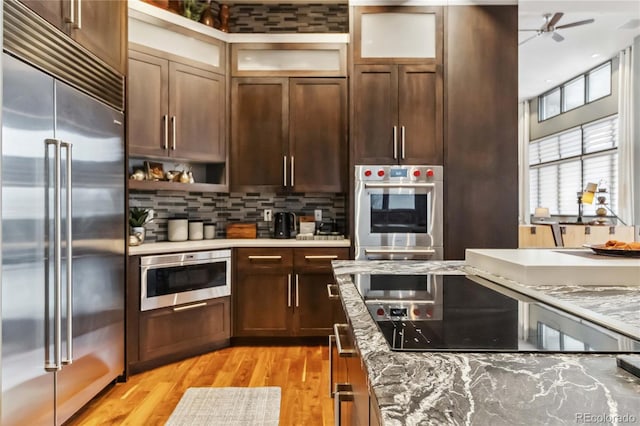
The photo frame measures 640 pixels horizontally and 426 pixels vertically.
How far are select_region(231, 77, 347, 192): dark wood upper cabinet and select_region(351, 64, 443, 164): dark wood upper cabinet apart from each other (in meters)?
0.30

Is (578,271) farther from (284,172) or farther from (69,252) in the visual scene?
(284,172)

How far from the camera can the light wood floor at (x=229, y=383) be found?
2.29 meters

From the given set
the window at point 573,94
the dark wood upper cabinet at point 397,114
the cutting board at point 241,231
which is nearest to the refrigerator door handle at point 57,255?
the cutting board at point 241,231

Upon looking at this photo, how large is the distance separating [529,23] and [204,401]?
17.5 ft

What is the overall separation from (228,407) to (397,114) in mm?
2499

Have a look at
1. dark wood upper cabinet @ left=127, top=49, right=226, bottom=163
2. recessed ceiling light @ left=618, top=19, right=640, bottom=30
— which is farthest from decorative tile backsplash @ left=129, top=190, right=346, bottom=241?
recessed ceiling light @ left=618, top=19, right=640, bottom=30

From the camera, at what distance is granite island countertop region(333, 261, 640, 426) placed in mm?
501

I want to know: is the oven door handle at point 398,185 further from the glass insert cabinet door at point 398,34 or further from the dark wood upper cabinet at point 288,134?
the glass insert cabinet door at point 398,34

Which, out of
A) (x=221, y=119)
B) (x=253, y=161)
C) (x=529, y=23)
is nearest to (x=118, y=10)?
(x=221, y=119)

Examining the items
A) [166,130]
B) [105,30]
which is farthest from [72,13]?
[166,130]

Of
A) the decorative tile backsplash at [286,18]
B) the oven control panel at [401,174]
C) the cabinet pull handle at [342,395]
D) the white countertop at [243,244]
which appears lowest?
the cabinet pull handle at [342,395]

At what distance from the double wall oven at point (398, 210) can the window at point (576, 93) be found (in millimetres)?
4851

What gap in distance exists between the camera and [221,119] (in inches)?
143

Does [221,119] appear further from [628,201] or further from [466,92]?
[628,201]
